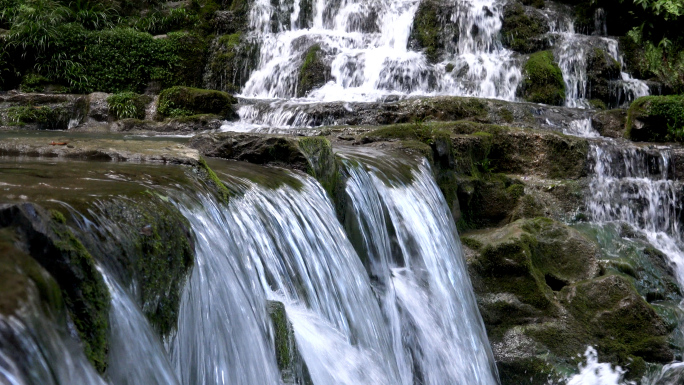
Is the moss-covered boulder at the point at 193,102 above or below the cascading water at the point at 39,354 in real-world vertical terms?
above

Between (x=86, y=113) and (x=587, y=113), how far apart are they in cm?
840

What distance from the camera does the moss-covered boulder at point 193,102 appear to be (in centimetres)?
1148

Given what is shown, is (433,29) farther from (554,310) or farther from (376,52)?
(554,310)

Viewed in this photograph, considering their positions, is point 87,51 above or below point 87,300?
above

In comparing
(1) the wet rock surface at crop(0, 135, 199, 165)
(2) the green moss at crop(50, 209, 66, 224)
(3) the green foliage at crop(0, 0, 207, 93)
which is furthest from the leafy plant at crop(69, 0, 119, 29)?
(2) the green moss at crop(50, 209, 66, 224)

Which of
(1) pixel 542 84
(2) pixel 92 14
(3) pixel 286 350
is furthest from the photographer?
(2) pixel 92 14

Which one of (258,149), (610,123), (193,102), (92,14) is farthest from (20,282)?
(92,14)

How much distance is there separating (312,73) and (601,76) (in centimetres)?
564

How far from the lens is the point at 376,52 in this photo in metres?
14.0

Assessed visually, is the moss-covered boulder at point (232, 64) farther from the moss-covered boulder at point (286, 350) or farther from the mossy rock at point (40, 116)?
the moss-covered boulder at point (286, 350)

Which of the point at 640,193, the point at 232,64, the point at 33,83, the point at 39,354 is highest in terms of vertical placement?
the point at 232,64

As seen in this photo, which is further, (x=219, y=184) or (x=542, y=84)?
(x=542, y=84)

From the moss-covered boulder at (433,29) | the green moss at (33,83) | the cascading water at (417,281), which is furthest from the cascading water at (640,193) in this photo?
the green moss at (33,83)

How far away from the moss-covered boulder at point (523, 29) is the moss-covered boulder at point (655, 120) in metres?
3.91
